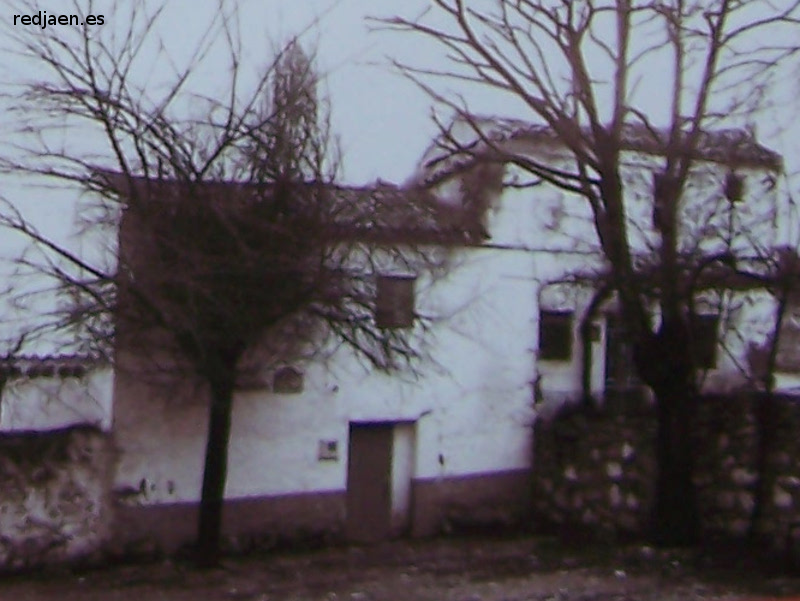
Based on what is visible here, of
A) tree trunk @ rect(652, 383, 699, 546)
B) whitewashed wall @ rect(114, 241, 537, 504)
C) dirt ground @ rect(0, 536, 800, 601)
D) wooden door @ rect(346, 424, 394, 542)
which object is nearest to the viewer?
dirt ground @ rect(0, 536, 800, 601)

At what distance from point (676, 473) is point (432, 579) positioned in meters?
3.28

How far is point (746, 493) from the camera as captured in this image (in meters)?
15.7

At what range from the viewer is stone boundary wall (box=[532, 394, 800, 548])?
15.2 metres

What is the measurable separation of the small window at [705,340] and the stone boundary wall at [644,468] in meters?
0.65

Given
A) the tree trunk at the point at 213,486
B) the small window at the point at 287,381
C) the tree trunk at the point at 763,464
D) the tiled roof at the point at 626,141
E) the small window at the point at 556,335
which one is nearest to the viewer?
the tree trunk at the point at 763,464

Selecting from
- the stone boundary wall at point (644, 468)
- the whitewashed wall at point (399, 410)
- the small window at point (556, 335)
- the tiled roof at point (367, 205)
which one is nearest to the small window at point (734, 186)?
the small window at point (556, 335)

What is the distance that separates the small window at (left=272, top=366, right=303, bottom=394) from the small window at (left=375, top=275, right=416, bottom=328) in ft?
4.58

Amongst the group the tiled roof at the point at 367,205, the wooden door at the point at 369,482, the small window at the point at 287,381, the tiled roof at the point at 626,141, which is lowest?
the wooden door at the point at 369,482

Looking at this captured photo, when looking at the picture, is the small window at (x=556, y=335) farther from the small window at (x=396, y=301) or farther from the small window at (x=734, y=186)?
the small window at (x=734, y=186)

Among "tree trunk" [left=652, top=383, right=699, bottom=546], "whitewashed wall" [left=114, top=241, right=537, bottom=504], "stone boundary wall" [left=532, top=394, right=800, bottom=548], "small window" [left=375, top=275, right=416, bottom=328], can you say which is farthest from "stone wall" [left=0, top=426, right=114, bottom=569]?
"tree trunk" [left=652, top=383, right=699, bottom=546]

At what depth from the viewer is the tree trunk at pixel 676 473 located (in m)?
15.7

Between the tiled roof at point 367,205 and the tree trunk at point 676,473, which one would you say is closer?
the tiled roof at point 367,205

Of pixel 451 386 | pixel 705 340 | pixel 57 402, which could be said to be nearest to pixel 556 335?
pixel 451 386

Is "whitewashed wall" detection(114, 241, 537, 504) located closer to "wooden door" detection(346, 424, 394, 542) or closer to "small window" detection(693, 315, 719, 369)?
"wooden door" detection(346, 424, 394, 542)
